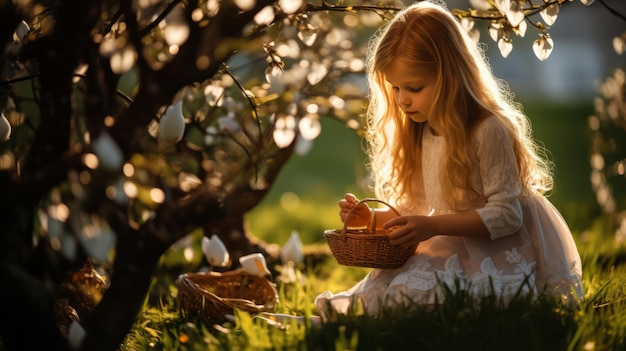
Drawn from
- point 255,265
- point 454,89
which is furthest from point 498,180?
point 255,265

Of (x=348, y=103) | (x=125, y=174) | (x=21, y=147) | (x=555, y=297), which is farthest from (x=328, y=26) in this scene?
(x=125, y=174)

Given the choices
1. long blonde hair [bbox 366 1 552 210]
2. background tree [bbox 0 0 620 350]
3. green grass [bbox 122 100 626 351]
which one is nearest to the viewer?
background tree [bbox 0 0 620 350]

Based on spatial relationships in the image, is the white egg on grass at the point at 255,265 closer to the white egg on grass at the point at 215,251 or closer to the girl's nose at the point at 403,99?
the white egg on grass at the point at 215,251

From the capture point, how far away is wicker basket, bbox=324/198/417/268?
2.13 metres

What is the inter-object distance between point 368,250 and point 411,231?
0.45 ft

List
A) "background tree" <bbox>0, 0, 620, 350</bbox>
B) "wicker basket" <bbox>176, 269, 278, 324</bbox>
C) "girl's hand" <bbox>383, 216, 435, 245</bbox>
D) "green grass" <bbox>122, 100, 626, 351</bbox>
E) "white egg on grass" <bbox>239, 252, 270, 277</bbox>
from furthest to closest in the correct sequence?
"white egg on grass" <bbox>239, 252, 270, 277</bbox> < "wicker basket" <bbox>176, 269, 278, 324</bbox> < "girl's hand" <bbox>383, 216, 435, 245</bbox> < "green grass" <bbox>122, 100, 626, 351</bbox> < "background tree" <bbox>0, 0, 620, 350</bbox>

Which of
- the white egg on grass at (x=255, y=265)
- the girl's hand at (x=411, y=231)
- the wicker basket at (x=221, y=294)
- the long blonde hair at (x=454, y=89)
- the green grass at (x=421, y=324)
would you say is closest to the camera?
the green grass at (x=421, y=324)

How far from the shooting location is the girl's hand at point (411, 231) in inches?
81.7

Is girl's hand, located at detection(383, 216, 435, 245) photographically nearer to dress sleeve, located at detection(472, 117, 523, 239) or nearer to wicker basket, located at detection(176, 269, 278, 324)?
dress sleeve, located at detection(472, 117, 523, 239)

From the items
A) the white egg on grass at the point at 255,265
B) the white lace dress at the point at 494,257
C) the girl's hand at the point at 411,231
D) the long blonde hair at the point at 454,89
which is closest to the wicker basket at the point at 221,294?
the white egg on grass at the point at 255,265

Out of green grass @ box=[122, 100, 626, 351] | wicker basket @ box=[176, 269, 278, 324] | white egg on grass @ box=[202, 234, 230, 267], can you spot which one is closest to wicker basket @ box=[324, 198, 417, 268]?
green grass @ box=[122, 100, 626, 351]

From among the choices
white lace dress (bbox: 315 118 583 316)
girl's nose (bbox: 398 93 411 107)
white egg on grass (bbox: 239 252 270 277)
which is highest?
girl's nose (bbox: 398 93 411 107)

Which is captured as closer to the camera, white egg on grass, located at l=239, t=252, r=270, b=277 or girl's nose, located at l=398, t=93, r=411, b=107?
girl's nose, located at l=398, t=93, r=411, b=107

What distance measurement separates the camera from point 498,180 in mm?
2148
